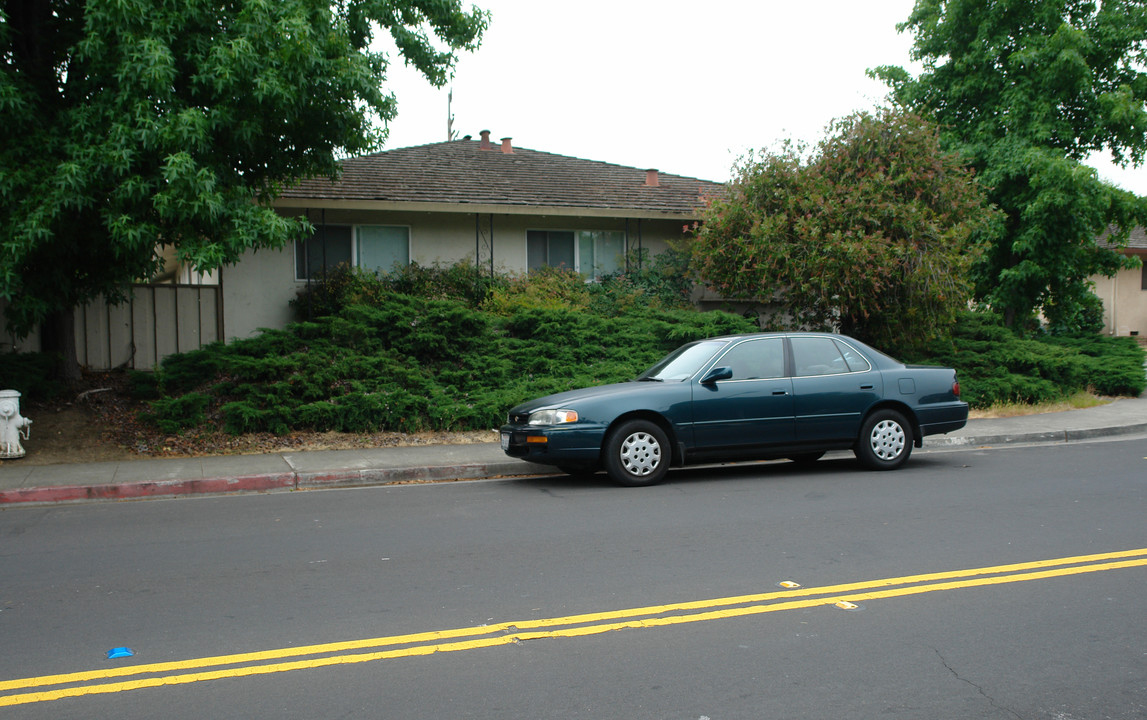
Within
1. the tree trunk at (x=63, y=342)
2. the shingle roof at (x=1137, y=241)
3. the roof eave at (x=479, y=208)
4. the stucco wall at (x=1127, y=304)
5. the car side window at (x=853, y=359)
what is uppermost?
the shingle roof at (x=1137, y=241)

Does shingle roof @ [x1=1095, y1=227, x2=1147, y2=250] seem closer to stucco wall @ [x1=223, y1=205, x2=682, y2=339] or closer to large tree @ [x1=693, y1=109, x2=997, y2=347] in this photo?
large tree @ [x1=693, y1=109, x2=997, y2=347]

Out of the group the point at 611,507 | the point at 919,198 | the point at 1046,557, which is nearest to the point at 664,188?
the point at 919,198

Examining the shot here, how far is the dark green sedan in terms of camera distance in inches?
363

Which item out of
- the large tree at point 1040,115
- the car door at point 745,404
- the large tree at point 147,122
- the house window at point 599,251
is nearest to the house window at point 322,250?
the house window at point 599,251

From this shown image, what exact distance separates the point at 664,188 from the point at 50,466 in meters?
14.7

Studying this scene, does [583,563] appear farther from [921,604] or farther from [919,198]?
[919,198]

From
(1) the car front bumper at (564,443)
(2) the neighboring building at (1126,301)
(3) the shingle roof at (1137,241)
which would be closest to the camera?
(1) the car front bumper at (564,443)

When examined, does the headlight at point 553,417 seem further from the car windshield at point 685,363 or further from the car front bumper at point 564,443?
the car windshield at point 685,363

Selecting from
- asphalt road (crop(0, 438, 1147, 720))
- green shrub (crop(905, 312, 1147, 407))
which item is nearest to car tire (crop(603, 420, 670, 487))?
asphalt road (crop(0, 438, 1147, 720))

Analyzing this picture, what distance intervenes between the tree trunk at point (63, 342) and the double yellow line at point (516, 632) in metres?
10.4

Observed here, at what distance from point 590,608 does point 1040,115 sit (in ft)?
58.1

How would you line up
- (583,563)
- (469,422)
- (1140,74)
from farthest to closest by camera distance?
1. (1140,74)
2. (469,422)
3. (583,563)

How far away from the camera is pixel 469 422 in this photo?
508 inches

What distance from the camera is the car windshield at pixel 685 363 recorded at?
9867mm
